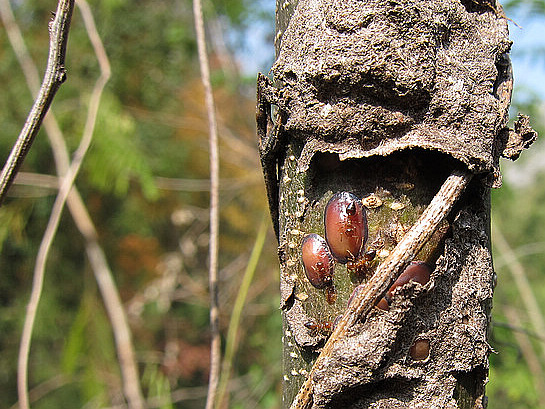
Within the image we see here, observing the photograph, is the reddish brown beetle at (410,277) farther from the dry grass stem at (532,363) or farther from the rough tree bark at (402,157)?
the dry grass stem at (532,363)

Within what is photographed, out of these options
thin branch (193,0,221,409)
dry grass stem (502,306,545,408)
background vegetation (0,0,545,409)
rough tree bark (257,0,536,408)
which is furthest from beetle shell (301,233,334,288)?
dry grass stem (502,306,545,408)

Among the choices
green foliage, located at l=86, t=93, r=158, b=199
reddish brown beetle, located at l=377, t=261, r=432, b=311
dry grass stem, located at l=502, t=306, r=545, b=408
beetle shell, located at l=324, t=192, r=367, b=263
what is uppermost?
green foliage, located at l=86, t=93, r=158, b=199

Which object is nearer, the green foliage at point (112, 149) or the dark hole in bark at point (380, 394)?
the dark hole in bark at point (380, 394)

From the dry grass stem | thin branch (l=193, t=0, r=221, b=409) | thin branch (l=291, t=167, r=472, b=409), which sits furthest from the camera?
the dry grass stem

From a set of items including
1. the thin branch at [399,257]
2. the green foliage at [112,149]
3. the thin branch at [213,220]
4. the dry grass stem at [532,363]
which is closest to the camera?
the thin branch at [399,257]

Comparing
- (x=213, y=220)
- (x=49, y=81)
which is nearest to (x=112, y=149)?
(x=213, y=220)

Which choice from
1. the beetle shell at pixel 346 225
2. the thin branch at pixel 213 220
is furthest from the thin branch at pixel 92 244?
the beetle shell at pixel 346 225

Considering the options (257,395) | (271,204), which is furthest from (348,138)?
(257,395)

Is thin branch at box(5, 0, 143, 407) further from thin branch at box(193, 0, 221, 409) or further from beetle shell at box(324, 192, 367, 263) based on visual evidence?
beetle shell at box(324, 192, 367, 263)
